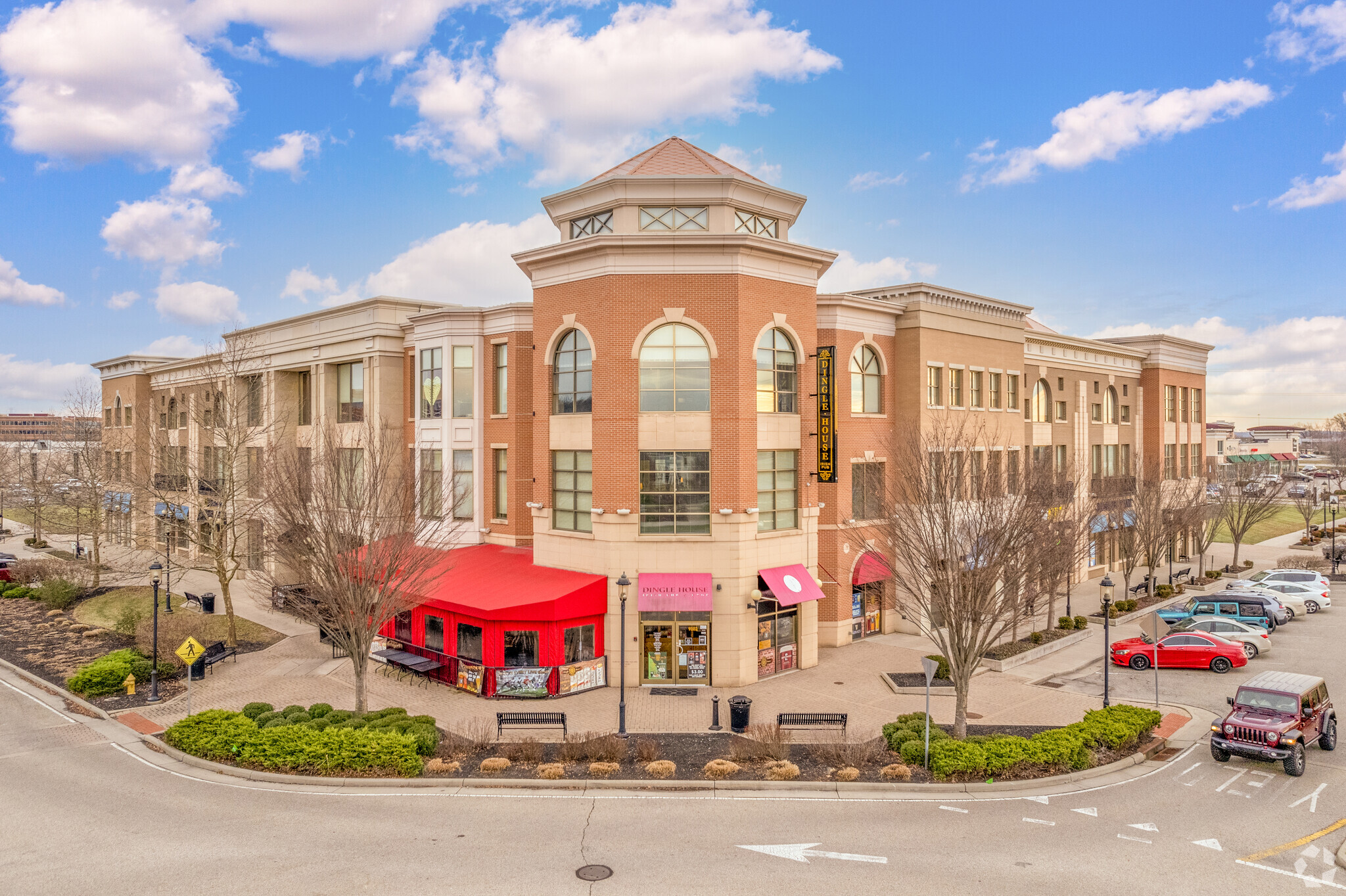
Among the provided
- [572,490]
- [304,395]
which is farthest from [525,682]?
[304,395]

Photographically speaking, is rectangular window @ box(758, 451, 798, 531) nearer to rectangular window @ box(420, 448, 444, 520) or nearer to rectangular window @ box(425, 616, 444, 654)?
rectangular window @ box(420, 448, 444, 520)

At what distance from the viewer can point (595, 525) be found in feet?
80.2

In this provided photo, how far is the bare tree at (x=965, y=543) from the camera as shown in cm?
1838

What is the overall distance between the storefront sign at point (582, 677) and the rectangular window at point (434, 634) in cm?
343

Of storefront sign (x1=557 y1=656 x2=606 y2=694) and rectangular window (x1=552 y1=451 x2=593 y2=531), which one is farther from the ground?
rectangular window (x1=552 y1=451 x2=593 y2=531)

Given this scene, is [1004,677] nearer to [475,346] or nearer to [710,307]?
[710,307]

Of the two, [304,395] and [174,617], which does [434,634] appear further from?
[304,395]

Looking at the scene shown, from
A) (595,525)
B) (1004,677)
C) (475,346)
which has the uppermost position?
(475,346)

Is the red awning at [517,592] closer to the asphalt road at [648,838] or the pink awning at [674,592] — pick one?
the pink awning at [674,592]

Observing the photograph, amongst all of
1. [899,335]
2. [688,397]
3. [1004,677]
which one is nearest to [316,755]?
[688,397]

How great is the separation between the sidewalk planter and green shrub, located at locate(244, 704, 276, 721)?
21752 millimetres

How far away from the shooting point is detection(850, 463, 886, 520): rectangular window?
29656mm

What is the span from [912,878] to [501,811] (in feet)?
24.8

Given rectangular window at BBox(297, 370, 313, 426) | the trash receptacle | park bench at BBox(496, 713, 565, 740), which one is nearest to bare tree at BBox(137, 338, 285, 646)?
rectangular window at BBox(297, 370, 313, 426)
